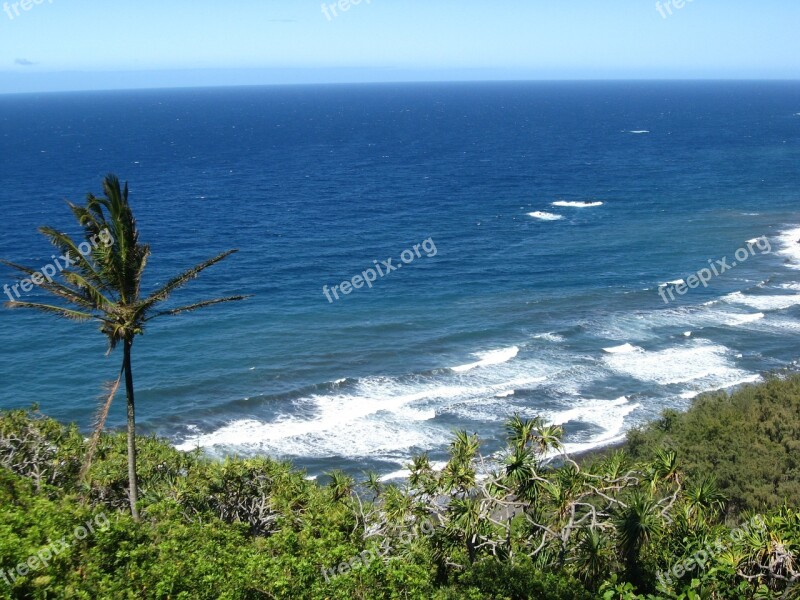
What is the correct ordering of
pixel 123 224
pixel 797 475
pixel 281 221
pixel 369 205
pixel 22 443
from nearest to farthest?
pixel 123 224, pixel 22 443, pixel 797 475, pixel 281 221, pixel 369 205

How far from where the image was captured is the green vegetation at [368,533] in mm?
14391

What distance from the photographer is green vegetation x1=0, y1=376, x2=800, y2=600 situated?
14.4m

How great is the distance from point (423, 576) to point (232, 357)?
38.5m

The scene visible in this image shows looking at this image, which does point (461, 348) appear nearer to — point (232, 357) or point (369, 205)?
point (232, 357)

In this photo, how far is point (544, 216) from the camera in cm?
9119

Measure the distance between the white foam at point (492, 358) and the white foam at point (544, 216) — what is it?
131 feet

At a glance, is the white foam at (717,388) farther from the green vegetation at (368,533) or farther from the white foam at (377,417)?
the green vegetation at (368,533)

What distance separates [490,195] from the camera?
10250 cm

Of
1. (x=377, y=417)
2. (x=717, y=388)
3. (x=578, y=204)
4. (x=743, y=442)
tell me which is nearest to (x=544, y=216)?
(x=578, y=204)

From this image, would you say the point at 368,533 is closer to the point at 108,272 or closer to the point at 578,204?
the point at 108,272

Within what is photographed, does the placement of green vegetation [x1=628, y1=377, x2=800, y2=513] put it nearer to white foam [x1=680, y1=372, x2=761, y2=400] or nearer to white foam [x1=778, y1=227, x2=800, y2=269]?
white foam [x1=680, y1=372, x2=761, y2=400]

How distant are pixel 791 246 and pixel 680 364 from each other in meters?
35.8

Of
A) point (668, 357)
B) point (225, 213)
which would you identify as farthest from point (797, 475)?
point (225, 213)

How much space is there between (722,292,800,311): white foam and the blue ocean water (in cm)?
52
